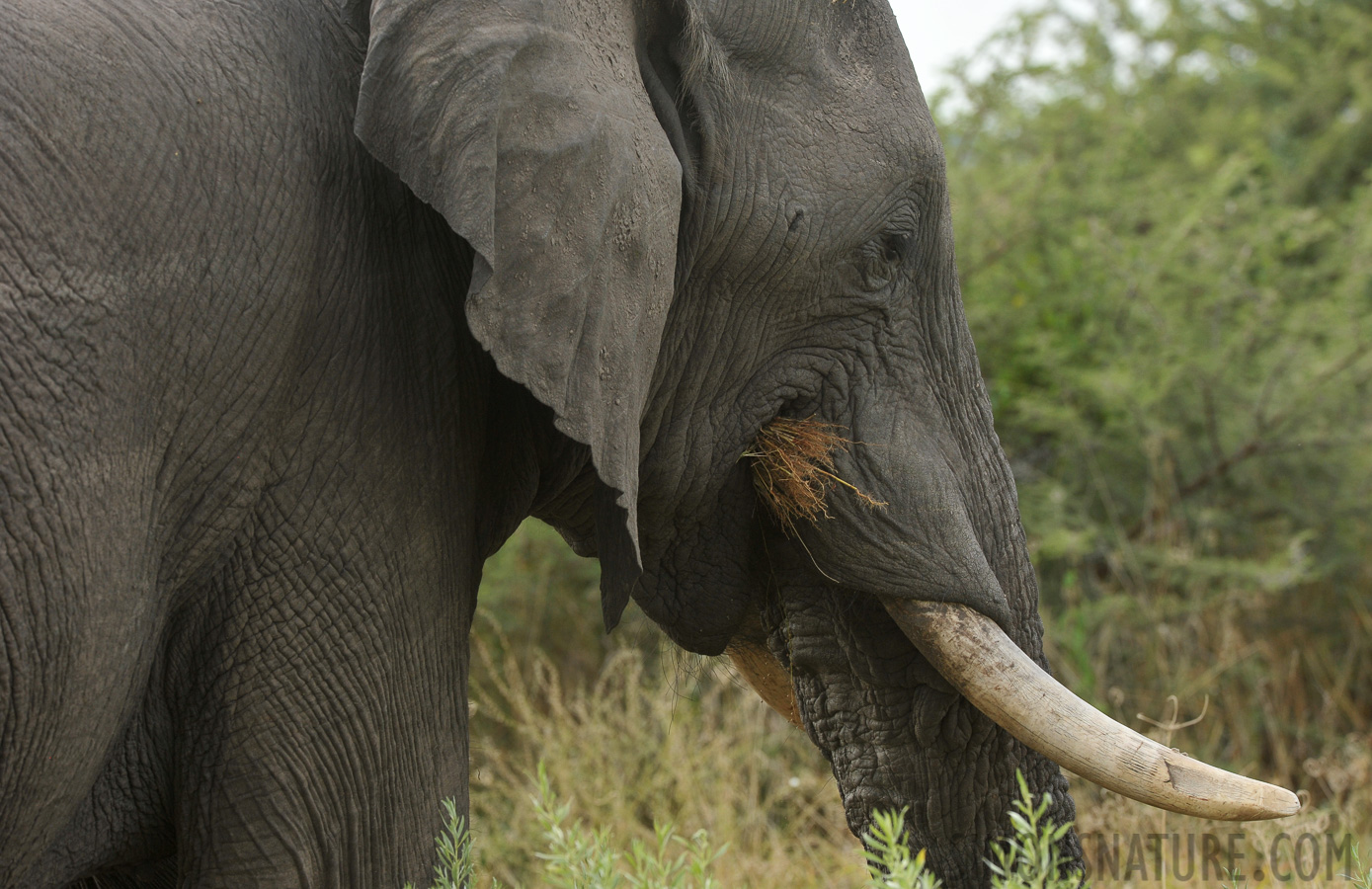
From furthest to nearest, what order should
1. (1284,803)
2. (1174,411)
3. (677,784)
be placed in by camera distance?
(1174,411) < (677,784) < (1284,803)

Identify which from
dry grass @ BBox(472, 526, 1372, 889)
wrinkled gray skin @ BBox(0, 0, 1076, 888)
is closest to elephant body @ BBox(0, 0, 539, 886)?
wrinkled gray skin @ BBox(0, 0, 1076, 888)

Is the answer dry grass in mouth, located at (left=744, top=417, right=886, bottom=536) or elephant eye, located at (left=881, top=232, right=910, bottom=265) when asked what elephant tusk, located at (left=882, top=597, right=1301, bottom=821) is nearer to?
dry grass in mouth, located at (left=744, top=417, right=886, bottom=536)

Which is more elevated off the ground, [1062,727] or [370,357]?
[370,357]

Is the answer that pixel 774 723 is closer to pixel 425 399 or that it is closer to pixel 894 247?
pixel 894 247

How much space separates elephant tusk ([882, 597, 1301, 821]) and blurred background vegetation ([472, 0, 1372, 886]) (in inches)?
104

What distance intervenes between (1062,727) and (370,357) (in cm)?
133

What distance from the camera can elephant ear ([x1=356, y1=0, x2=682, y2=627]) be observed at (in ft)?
6.27

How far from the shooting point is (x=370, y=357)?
2.05 meters

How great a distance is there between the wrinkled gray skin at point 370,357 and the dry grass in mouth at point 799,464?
0.03 metres

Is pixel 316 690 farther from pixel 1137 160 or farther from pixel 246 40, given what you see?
pixel 1137 160

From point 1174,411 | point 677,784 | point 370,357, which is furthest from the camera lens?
point 1174,411

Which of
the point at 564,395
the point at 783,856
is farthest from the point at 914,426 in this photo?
the point at 783,856

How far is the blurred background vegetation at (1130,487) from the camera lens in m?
5.65

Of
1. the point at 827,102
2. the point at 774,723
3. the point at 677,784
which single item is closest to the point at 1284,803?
the point at 827,102
